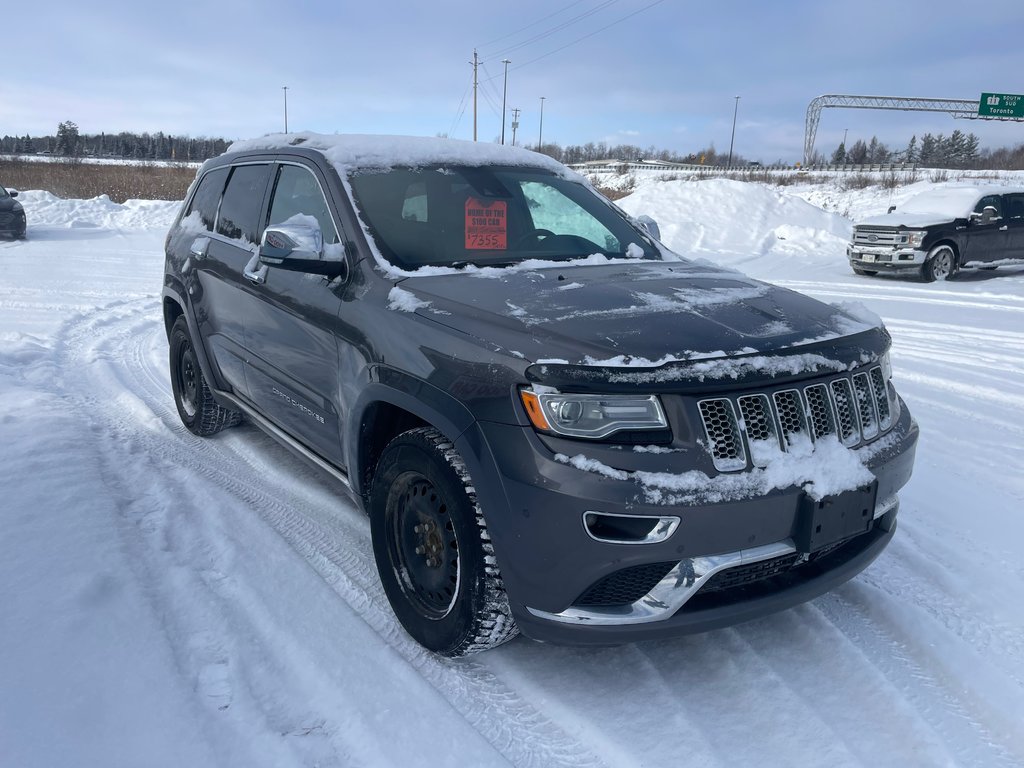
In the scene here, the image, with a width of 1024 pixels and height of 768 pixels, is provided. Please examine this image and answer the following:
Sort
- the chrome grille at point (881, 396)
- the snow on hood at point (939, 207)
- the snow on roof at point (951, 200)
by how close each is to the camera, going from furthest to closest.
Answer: the snow on roof at point (951, 200) → the snow on hood at point (939, 207) → the chrome grille at point (881, 396)

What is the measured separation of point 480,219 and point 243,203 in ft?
5.26

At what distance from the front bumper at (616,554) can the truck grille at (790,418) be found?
150mm

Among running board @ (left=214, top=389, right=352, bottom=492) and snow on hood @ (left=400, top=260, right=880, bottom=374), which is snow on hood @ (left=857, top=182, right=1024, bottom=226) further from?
running board @ (left=214, top=389, right=352, bottom=492)

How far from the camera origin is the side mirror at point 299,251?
3080 mm

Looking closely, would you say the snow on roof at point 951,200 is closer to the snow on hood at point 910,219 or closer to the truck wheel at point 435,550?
the snow on hood at point 910,219

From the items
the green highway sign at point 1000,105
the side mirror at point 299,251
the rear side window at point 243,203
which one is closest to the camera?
the side mirror at point 299,251

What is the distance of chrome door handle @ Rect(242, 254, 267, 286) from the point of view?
3.74m

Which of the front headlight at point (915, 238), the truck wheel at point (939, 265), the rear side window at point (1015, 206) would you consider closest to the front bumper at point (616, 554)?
the front headlight at point (915, 238)

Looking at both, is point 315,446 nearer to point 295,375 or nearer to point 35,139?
point 295,375

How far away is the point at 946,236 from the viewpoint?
1341 cm

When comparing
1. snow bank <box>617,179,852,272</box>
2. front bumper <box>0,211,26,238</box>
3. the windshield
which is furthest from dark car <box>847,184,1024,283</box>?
front bumper <box>0,211,26,238</box>

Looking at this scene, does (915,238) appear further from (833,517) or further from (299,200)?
(833,517)

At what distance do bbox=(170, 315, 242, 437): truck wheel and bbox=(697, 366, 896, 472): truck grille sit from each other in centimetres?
340

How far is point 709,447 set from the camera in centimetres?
221
